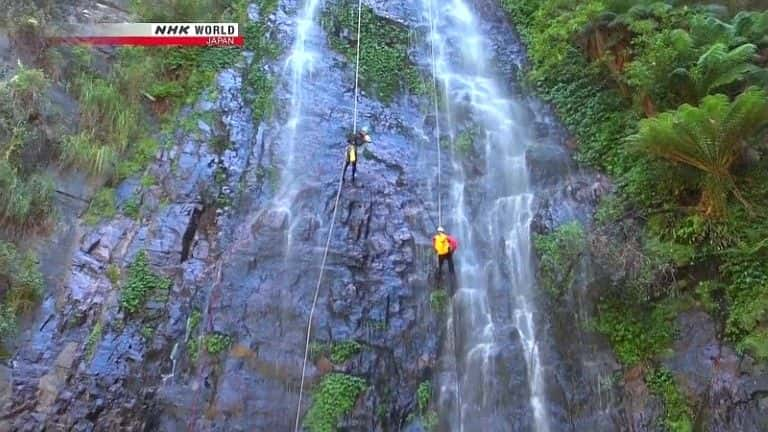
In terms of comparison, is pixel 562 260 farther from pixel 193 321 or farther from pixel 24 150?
pixel 24 150

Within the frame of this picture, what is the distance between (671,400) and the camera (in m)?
8.17

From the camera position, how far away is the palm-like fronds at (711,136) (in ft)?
26.9

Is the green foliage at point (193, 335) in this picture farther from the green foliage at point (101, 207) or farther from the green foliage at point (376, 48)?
the green foliage at point (376, 48)

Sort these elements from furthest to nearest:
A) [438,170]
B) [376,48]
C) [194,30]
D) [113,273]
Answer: [376,48], [194,30], [438,170], [113,273]

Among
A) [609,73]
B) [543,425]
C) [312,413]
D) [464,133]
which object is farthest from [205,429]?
[609,73]

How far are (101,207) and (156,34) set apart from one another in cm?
447

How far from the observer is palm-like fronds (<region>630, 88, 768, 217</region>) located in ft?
26.9

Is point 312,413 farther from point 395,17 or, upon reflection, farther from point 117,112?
point 395,17

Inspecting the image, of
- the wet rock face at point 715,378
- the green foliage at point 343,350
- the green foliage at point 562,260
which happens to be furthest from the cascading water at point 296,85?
the wet rock face at point 715,378

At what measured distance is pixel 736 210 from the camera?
8.80m

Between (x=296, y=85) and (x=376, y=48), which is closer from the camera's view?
(x=296, y=85)

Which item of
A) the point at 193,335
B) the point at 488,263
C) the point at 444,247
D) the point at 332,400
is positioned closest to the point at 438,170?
the point at 488,263

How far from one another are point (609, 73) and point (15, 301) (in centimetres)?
1095

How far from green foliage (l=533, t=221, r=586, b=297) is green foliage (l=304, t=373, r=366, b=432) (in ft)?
10.7
